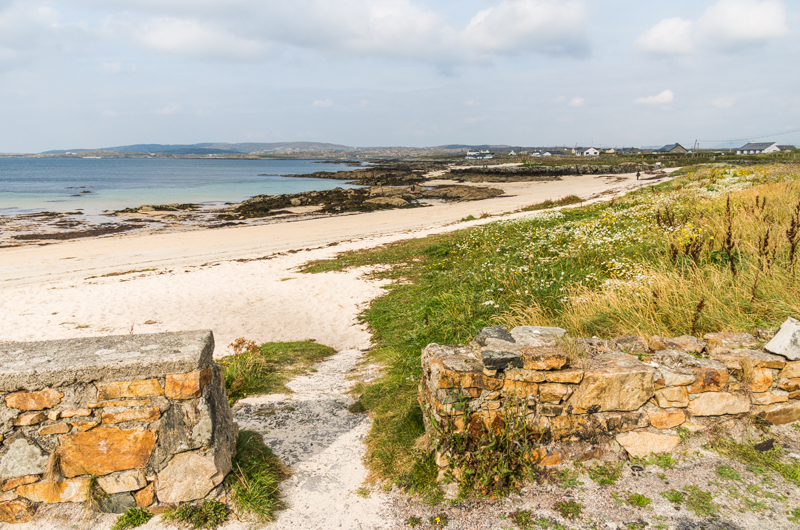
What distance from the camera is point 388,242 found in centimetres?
1841

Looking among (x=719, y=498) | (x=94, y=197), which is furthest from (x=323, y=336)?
(x=94, y=197)

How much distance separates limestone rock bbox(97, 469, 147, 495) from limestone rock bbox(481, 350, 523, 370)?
9.56ft

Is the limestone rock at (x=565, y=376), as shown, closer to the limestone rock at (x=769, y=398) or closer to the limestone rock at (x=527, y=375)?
the limestone rock at (x=527, y=375)

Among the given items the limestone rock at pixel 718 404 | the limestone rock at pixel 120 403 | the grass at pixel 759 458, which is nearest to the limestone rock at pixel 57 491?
the limestone rock at pixel 120 403

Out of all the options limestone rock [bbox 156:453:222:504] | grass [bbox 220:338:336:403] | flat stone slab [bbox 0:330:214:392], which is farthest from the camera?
grass [bbox 220:338:336:403]

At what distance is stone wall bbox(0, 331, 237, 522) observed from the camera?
3.23 m

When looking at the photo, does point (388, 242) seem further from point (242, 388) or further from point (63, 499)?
point (63, 499)

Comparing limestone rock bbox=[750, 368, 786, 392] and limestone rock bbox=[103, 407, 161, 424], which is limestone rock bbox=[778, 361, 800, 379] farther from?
limestone rock bbox=[103, 407, 161, 424]

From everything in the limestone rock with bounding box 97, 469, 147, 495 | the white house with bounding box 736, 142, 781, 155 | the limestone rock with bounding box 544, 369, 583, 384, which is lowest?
the limestone rock with bounding box 97, 469, 147, 495

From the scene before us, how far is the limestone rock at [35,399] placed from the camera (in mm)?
3180

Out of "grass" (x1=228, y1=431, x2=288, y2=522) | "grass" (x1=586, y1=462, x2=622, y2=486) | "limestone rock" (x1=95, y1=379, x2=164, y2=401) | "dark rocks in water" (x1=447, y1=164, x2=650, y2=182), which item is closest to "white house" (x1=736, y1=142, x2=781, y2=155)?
"dark rocks in water" (x1=447, y1=164, x2=650, y2=182)

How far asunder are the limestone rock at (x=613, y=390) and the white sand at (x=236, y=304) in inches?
76.5

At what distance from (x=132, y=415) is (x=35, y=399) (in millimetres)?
666

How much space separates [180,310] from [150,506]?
26.3 ft
